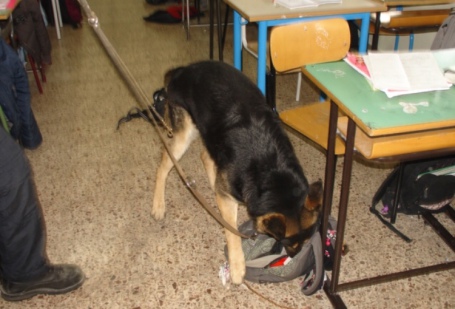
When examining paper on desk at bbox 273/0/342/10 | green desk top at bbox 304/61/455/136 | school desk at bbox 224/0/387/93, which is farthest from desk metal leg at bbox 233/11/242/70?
green desk top at bbox 304/61/455/136

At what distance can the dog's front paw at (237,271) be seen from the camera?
2.19 metres

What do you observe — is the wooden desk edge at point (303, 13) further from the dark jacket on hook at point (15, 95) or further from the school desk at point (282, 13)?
the dark jacket on hook at point (15, 95)

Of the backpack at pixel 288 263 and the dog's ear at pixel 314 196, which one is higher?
the dog's ear at pixel 314 196

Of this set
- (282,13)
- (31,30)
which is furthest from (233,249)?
(31,30)

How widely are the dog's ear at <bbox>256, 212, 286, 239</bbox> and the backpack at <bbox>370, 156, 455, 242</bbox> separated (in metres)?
0.99

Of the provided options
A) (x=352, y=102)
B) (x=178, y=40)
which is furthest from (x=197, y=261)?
(x=178, y=40)

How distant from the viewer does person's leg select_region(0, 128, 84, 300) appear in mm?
1737

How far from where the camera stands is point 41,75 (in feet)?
14.3

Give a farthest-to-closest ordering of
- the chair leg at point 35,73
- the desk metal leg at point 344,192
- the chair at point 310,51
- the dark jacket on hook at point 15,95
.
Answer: the chair leg at point 35,73 → the dark jacket on hook at point 15,95 → the chair at point 310,51 → the desk metal leg at point 344,192

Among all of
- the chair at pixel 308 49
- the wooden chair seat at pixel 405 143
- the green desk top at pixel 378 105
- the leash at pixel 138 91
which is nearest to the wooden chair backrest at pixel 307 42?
the chair at pixel 308 49

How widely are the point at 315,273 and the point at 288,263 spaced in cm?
13

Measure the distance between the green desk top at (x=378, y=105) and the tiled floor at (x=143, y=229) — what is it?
969 mm

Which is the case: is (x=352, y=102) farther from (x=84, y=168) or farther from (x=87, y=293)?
(x=84, y=168)

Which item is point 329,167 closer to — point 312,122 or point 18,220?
point 312,122
